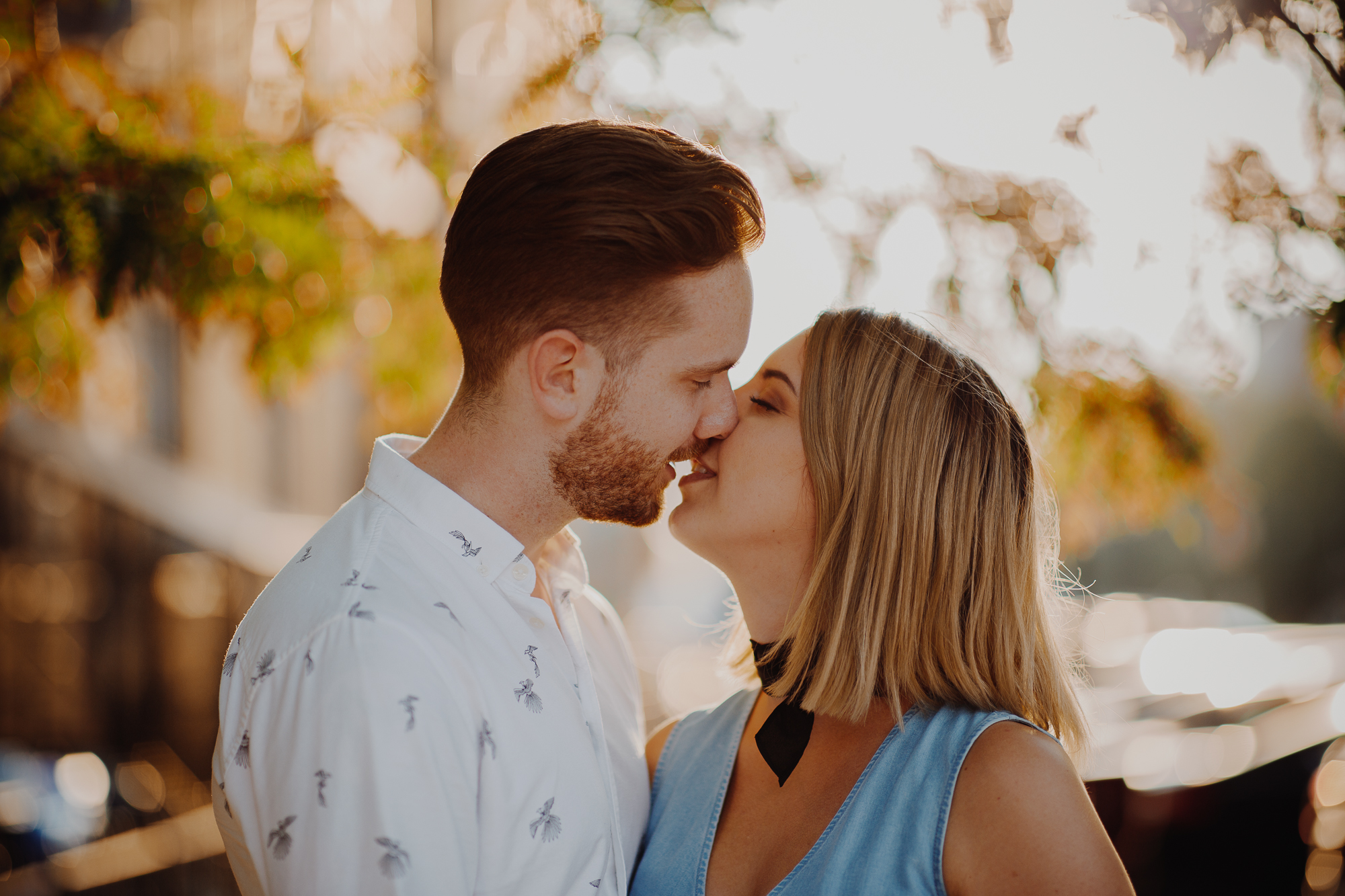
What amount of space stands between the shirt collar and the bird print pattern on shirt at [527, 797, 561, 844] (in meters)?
0.43

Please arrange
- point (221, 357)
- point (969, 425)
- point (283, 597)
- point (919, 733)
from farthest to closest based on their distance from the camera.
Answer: point (221, 357), point (969, 425), point (919, 733), point (283, 597)

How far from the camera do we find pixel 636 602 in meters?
14.1

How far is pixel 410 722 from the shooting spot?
4.72 feet

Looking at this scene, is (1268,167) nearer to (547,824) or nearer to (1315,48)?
(1315,48)

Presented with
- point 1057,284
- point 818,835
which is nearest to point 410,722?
point 818,835

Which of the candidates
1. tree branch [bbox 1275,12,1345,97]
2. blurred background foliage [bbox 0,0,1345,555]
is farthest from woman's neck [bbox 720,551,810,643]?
tree branch [bbox 1275,12,1345,97]

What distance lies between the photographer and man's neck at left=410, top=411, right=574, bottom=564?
1.83 m

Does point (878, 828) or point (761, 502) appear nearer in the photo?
point (878, 828)

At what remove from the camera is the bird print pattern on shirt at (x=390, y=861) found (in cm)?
137

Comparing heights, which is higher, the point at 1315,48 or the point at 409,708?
the point at 1315,48

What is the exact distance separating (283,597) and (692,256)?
100 centimetres

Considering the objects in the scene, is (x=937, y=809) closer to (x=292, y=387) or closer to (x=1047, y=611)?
(x=1047, y=611)

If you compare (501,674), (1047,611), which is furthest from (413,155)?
(1047,611)

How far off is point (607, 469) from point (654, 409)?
16cm
